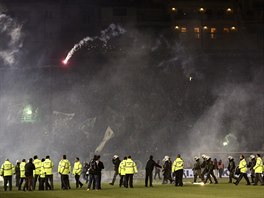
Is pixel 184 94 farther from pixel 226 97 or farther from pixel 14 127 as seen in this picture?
pixel 14 127

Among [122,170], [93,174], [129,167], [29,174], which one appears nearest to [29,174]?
[29,174]

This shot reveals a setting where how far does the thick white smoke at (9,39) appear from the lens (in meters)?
85.4

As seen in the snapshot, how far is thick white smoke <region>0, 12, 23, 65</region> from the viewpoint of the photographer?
85.4m

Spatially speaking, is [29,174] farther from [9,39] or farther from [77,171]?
[9,39]

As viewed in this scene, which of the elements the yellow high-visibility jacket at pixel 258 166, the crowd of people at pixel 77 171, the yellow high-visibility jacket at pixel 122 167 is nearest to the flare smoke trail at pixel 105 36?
the crowd of people at pixel 77 171

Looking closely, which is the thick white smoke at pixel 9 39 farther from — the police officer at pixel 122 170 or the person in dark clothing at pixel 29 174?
the person in dark clothing at pixel 29 174

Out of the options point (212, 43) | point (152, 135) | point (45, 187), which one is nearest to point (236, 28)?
point (212, 43)

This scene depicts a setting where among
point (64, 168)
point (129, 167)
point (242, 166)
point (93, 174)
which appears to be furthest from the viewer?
point (242, 166)

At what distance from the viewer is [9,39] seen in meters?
87.1

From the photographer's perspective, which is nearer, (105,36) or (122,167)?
(122,167)

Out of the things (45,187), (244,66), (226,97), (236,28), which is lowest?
(45,187)

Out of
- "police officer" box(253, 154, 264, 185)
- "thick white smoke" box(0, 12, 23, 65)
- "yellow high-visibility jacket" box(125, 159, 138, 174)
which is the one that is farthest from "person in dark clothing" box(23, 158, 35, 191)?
"thick white smoke" box(0, 12, 23, 65)

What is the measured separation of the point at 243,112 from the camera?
89.2 meters

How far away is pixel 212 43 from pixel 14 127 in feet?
127
